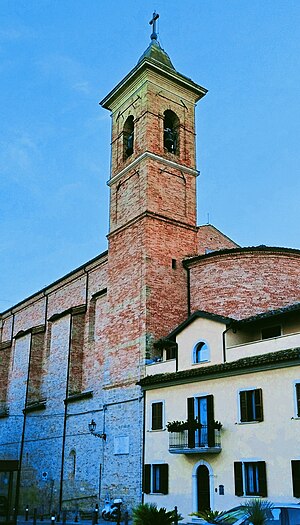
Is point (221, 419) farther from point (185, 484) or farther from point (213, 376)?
point (185, 484)

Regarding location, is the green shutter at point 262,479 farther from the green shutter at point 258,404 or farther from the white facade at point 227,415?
the green shutter at point 258,404

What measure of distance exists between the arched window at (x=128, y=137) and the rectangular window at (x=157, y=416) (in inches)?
528

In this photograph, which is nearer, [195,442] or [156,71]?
[195,442]

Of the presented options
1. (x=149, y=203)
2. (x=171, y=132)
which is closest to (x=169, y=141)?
(x=171, y=132)

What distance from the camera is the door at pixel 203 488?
19.1 metres

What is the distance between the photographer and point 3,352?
1599 inches

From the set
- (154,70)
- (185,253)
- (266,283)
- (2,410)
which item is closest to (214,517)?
(266,283)

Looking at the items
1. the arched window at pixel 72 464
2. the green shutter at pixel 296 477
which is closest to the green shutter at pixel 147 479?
the arched window at pixel 72 464

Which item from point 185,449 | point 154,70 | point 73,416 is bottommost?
point 185,449

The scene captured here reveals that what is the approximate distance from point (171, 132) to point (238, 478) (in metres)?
17.9

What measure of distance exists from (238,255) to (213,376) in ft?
22.5

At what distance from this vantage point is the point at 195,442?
64.2ft

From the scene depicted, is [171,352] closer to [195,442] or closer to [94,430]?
[195,442]

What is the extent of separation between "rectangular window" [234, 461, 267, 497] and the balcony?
3.31ft
